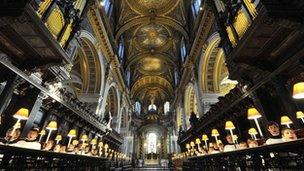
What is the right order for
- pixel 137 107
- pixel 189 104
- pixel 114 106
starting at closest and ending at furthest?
pixel 189 104 → pixel 114 106 → pixel 137 107

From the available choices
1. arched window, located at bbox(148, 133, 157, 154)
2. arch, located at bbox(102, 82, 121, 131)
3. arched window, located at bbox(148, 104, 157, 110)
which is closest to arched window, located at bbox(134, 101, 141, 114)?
arched window, located at bbox(148, 104, 157, 110)

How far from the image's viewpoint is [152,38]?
77.1 feet

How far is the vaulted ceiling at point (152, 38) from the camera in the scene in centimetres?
1873

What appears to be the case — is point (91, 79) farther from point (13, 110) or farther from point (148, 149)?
point (148, 149)

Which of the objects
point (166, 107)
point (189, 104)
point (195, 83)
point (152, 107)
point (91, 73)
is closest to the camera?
point (91, 73)

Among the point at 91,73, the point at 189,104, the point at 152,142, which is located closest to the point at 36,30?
the point at 91,73

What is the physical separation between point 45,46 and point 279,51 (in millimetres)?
7026

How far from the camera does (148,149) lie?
112 feet

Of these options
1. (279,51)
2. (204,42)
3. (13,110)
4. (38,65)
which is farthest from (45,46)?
(204,42)

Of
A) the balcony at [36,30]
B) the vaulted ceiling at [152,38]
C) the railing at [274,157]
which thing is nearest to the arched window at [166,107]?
the vaulted ceiling at [152,38]

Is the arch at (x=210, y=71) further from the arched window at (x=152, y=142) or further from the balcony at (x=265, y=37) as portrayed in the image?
the arched window at (x=152, y=142)

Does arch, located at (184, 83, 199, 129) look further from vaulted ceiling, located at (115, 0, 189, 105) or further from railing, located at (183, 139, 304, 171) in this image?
railing, located at (183, 139, 304, 171)

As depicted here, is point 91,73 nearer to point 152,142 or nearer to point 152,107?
point 152,142

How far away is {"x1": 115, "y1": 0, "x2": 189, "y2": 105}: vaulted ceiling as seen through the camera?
61.5 ft
